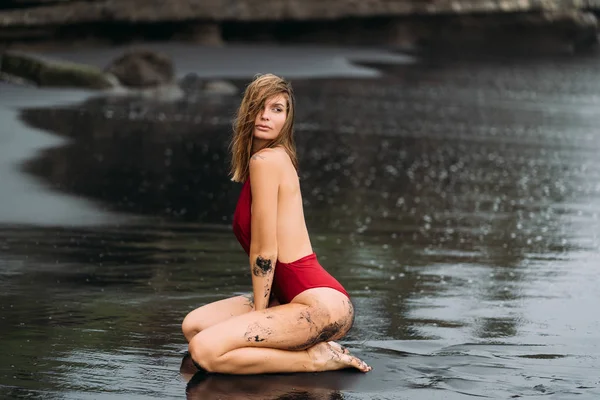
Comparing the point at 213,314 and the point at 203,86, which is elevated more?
the point at 203,86

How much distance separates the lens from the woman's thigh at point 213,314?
233 inches

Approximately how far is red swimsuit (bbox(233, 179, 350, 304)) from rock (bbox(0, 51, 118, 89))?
17731 millimetres

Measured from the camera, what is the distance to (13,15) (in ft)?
103

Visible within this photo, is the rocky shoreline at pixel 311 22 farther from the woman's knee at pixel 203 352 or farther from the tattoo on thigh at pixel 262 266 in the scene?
the woman's knee at pixel 203 352

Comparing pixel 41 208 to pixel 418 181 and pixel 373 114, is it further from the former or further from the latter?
pixel 373 114

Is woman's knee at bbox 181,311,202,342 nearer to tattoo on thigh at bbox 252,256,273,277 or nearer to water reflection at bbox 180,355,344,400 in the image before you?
water reflection at bbox 180,355,344,400

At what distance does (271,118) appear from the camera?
580 centimetres

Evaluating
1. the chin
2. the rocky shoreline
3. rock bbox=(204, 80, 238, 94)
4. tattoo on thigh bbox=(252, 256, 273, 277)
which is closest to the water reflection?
tattoo on thigh bbox=(252, 256, 273, 277)

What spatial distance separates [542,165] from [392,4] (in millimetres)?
22350

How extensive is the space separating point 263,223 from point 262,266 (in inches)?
7.4

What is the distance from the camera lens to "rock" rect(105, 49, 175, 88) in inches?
966

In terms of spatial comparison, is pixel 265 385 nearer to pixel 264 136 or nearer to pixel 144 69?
pixel 264 136

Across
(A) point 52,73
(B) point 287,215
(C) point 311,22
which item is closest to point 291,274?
(B) point 287,215

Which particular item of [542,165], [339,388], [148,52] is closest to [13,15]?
[148,52]
